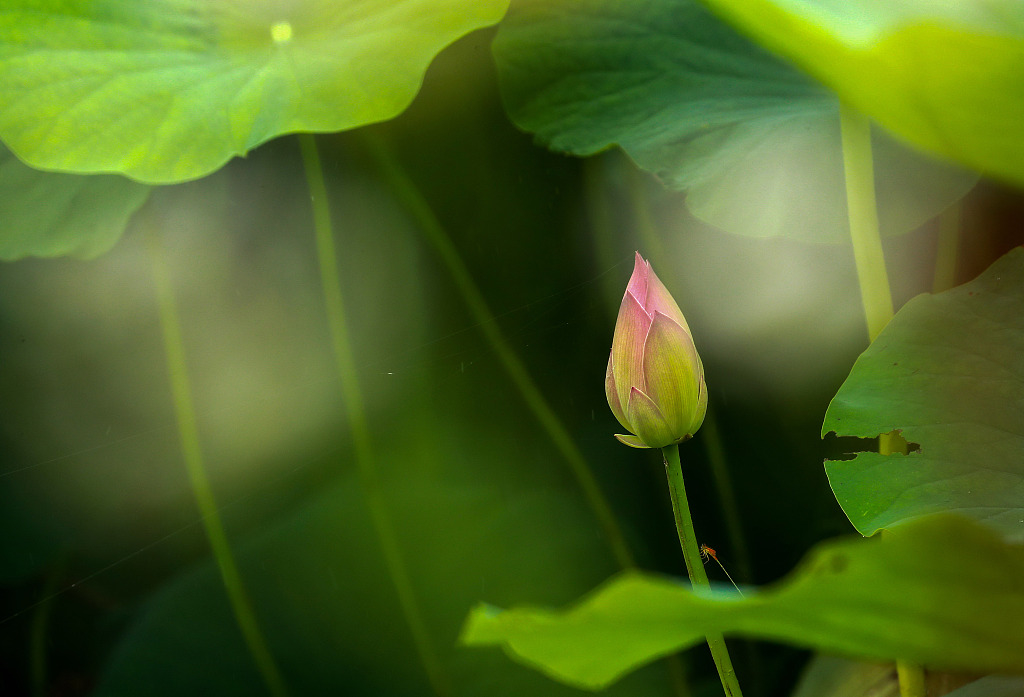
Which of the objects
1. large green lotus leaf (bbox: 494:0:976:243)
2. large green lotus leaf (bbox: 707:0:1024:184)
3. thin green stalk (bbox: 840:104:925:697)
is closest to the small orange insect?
thin green stalk (bbox: 840:104:925:697)

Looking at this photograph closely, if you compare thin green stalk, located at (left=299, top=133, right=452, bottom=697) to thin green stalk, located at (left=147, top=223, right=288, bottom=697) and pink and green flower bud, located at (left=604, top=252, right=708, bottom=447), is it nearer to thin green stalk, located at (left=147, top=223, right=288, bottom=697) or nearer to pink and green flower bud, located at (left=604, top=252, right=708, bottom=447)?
thin green stalk, located at (left=147, top=223, right=288, bottom=697)

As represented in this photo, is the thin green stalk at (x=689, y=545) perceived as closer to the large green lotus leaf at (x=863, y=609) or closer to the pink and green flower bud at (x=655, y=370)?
the pink and green flower bud at (x=655, y=370)

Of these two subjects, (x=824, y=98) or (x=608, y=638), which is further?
(x=824, y=98)

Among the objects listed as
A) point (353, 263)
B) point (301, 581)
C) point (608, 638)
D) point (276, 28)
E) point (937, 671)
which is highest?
point (276, 28)

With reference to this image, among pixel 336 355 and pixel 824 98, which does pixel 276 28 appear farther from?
pixel 824 98

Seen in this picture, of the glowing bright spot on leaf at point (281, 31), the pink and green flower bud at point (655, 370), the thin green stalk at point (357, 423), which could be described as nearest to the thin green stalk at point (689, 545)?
the pink and green flower bud at point (655, 370)

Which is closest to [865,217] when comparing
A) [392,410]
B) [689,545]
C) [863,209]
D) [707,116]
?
[863,209]

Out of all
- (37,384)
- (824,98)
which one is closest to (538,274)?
(824,98)

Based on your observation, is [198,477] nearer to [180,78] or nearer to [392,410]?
[392,410]
